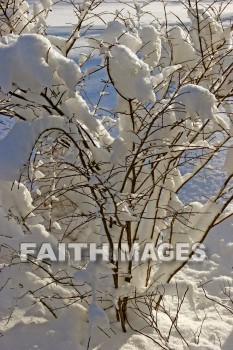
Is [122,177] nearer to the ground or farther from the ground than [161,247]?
farther from the ground

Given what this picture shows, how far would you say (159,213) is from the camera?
3.08 metres

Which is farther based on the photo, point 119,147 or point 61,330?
point 61,330

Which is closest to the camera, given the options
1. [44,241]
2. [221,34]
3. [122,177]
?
[122,177]

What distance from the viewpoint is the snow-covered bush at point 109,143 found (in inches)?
81.0

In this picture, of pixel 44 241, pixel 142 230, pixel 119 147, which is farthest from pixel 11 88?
pixel 142 230

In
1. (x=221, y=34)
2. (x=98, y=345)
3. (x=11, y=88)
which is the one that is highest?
(x=221, y=34)

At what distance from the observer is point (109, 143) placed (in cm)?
285

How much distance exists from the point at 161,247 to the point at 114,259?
20.8 inches

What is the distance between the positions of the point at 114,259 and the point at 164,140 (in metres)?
0.73

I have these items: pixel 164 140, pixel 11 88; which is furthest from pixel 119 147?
pixel 11 88

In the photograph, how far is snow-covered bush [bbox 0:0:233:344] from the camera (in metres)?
2.06

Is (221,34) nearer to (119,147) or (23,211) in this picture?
(119,147)

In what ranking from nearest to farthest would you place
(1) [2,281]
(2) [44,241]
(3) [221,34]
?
(2) [44,241], (3) [221,34], (1) [2,281]

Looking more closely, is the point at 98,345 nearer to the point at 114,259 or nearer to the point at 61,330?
the point at 61,330
